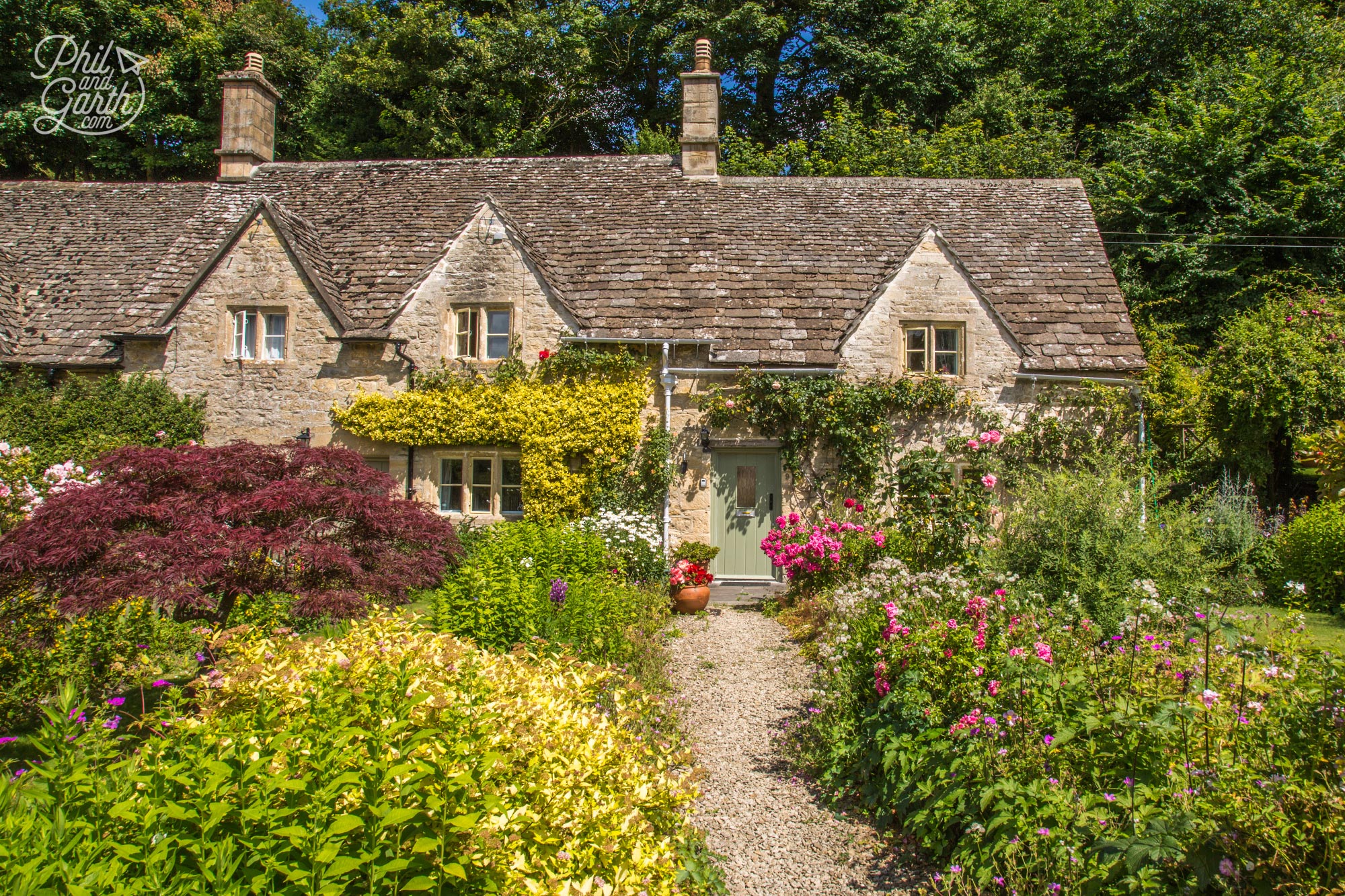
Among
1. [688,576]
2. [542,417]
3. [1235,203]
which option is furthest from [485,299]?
[1235,203]

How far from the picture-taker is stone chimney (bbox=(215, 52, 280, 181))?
17609mm

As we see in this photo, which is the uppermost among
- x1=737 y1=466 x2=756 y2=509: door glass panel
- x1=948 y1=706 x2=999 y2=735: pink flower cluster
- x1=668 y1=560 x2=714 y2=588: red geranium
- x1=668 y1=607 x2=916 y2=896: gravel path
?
x1=737 y1=466 x2=756 y2=509: door glass panel

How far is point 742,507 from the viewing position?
13.8 metres

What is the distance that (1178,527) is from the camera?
8648 millimetres

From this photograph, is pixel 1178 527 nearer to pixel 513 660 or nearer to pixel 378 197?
pixel 513 660

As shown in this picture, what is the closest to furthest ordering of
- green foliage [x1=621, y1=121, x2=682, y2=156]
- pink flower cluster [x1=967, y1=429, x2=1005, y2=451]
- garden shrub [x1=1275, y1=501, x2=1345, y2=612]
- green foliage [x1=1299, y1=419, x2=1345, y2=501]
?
garden shrub [x1=1275, y1=501, x2=1345, y2=612], green foliage [x1=1299, y1=419, x2=1345, y2=501], pink flower cluster [x1=967, y1=429, x2=1005, y2=451], green foliage [x1=621, y1=121, x2=682, y2=156]

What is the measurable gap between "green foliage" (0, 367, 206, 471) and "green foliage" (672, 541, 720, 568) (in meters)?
8.83

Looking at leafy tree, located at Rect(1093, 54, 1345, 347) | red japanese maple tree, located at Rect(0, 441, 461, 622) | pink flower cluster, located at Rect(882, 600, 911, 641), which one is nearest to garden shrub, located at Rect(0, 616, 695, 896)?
red japanese maple tree, located at Rect(0, 441, 461, 622)

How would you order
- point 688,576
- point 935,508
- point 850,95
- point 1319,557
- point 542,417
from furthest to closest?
1. point 850,95
2. point 542,417
3. point 935,508
4. point 688,576
5. point 1319,557

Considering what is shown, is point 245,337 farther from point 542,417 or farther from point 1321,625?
point 1321,625

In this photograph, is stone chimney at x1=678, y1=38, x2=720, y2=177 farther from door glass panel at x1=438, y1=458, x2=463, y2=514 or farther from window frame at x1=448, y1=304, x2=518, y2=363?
door glass panel at x1=438, y1=458, x2=463, y2=514

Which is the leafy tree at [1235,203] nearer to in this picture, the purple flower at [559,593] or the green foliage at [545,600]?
the green foliage at [545,600]

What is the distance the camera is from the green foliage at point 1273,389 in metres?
13.7

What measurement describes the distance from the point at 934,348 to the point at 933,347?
0.03 meters
